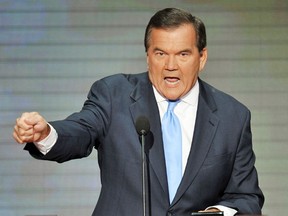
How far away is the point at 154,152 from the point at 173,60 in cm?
36

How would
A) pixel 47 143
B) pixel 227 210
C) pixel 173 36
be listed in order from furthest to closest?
pixel 173 36
pixel 227 210
pixel 47 143

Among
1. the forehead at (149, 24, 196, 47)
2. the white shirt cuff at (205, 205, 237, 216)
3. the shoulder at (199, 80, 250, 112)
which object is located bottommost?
the white shirt cuff at (205, 205, 237, 216)

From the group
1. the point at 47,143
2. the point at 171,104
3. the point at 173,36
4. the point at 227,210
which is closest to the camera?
the point at 47,143

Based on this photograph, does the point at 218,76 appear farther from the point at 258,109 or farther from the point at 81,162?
the point at 81,162

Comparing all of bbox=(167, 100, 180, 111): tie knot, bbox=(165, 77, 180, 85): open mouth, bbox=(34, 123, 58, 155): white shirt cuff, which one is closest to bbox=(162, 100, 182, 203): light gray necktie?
bbox=(167, 100, 180, 111): tie knot

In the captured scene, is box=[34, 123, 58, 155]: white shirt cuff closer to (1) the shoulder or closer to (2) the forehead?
(2) the forehead

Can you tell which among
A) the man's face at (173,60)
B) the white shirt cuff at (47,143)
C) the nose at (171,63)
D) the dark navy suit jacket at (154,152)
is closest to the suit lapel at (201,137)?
the dark navy suit jacket at (154,152)

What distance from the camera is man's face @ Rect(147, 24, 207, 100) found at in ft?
10.7

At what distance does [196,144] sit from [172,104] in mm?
206

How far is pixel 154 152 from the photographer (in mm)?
3203

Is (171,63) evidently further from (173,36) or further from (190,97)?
(190,97)

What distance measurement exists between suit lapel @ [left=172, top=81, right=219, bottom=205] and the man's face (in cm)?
10

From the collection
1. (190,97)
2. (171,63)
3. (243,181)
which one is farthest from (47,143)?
(243,181)

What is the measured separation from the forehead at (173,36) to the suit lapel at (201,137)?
26 centimetres
